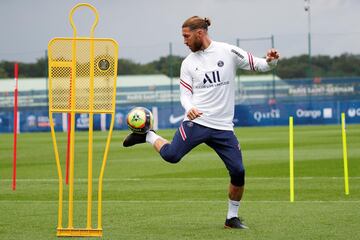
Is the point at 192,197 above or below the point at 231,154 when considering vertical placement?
below

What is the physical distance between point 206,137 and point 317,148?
71.3 feet

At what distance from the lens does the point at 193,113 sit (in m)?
11.1

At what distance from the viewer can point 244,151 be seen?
106ft

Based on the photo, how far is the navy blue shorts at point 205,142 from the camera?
11.4 m

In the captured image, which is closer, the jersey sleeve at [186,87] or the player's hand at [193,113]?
the player's hand at [193,113]

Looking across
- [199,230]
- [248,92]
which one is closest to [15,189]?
[199,230]

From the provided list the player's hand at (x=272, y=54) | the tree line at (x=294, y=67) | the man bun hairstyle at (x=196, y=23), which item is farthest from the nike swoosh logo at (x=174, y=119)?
the player's hand at (x=272, y=54)

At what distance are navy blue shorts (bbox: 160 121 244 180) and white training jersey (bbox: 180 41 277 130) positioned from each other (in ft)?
0.26

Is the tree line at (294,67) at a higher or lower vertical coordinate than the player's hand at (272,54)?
higher

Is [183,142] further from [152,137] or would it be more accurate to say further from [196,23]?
[196,23]

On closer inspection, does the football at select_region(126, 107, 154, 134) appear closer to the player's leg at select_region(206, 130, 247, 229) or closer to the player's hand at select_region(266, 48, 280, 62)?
the player's leg at select_region(206, 130, 247, 229)

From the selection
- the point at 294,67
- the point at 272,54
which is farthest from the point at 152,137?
the point at 294,67

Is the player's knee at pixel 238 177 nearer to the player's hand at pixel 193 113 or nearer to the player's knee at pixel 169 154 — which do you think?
the player's knee at pixel 169 154

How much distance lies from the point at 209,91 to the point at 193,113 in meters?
0.38
